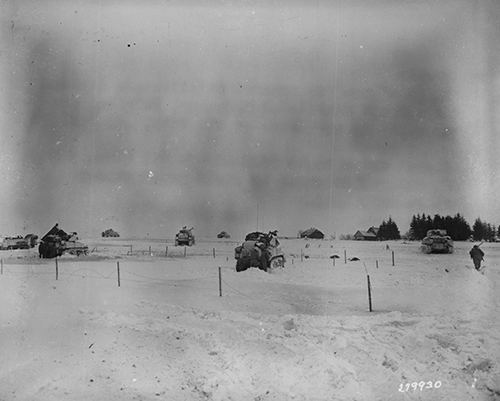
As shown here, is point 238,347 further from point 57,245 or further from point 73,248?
point 73,248

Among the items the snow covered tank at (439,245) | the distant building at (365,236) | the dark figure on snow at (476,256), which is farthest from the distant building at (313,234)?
the dark figure on snow at (476,256)

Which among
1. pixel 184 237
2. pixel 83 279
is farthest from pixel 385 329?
pixel 184 237

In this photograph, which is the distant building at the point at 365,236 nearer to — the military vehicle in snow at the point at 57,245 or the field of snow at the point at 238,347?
the military vehicle in snow at the point at 57,245

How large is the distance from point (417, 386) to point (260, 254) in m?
15.4

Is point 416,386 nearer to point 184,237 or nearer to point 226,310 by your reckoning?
point 226,310

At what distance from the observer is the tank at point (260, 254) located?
2228 centimetres

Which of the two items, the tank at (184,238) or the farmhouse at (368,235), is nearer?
the tank at (184,238)

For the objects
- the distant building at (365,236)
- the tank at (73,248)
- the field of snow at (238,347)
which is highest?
the tank at (73,248)

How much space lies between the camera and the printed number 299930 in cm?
736

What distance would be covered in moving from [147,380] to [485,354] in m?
6.35

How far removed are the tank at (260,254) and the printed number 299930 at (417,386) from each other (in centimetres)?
1491

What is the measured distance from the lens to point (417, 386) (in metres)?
7.44

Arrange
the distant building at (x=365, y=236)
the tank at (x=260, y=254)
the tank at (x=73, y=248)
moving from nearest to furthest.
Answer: the tank at (x=260, y=254), the tank at (x=73, y=248), the distant building at (x=365, y=236)

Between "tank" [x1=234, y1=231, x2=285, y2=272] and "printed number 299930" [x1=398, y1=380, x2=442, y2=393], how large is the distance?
1491cm
